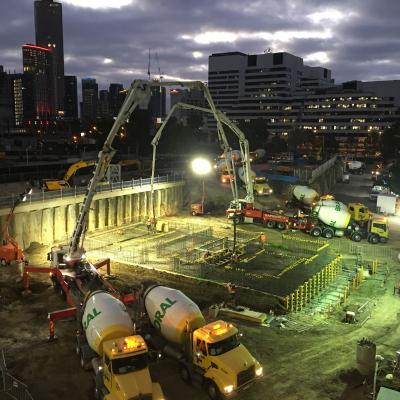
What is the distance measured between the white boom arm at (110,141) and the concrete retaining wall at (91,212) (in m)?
3.93

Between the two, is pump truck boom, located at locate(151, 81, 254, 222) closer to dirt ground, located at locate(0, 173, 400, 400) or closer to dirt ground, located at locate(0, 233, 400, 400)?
dirt ground, located at locate(0, 173, 400, 400)

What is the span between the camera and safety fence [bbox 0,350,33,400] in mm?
15433

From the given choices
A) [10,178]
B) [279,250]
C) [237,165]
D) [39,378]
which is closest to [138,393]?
[39,378]

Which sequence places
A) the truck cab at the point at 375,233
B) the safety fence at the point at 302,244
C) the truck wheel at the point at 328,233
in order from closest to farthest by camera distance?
1. the safety fence at the point at 302,244
2. the truck cab at the point at 375,233
3. the truck wheel at the point at 328,233

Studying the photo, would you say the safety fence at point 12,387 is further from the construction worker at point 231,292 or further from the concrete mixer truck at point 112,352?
the construction worker at point 231,292

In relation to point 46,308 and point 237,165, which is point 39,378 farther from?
point 237,165

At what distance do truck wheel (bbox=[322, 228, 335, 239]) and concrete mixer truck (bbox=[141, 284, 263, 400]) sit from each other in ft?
89.7

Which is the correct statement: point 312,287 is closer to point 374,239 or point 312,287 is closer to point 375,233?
point 374,239

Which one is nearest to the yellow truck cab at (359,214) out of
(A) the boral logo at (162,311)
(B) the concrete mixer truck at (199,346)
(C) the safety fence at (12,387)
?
(B) the concrete mixer truck at (199,346)

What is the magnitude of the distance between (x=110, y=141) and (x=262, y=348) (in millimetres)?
14106

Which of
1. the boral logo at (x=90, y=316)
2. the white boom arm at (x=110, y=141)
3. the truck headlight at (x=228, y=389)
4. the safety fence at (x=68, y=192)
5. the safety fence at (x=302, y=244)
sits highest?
the white boom arm at (x=110, y=141)

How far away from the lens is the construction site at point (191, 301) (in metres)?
16.1

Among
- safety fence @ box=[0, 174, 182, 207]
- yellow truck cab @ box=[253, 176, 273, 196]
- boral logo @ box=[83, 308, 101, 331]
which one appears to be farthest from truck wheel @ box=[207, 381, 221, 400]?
yellow truck cab @ box=[253, 176, 273, 196]

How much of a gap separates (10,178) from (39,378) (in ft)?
159
